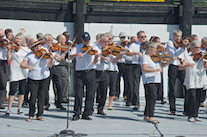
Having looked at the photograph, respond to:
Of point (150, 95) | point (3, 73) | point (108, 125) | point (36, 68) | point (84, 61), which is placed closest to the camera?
point (108, 125)

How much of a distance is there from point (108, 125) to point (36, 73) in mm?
1912

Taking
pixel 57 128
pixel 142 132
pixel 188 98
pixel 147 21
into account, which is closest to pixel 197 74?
pixel 188 98

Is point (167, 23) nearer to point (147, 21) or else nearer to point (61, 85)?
point (147, 21)

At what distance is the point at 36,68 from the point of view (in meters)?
7.89

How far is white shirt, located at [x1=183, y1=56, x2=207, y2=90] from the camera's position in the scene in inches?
325

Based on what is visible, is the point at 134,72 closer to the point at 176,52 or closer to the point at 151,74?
the point at 176,52

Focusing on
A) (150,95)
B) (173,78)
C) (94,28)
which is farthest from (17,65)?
(94,28)

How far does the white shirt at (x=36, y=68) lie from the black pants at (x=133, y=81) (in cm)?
298

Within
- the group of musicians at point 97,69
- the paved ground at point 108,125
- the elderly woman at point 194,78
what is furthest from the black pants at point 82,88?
the elderly woman at point 194,78

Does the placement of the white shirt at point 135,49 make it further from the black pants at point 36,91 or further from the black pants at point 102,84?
the black pants at point 36,91

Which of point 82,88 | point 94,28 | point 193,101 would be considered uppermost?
point 94,28

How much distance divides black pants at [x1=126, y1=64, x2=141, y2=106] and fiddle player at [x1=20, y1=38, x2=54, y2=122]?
2.89 metres

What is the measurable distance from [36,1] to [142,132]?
6.88m

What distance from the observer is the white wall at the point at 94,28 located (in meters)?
12.2
